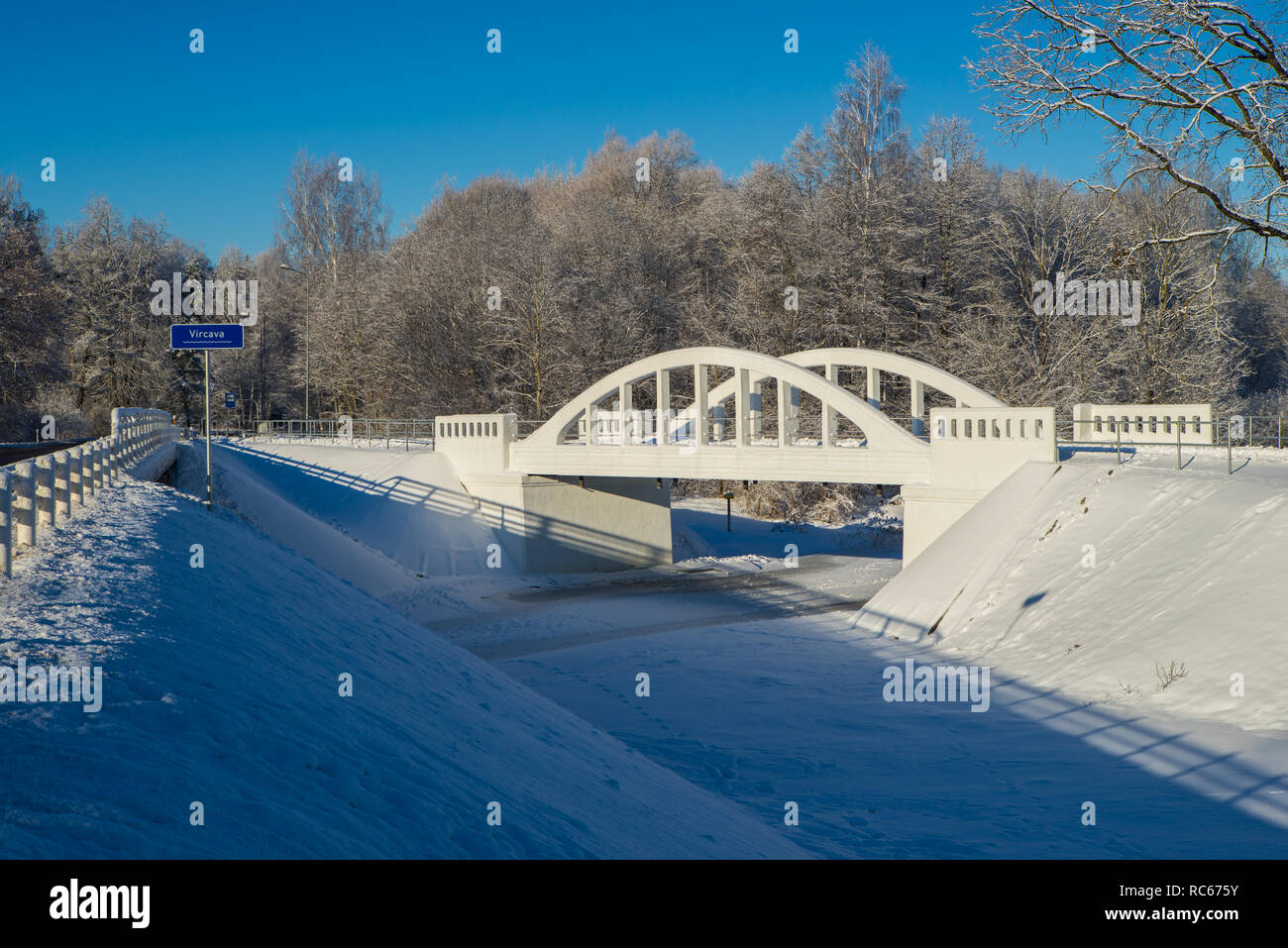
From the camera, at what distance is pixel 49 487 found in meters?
9.82

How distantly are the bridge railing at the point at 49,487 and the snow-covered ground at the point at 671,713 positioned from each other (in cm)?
32

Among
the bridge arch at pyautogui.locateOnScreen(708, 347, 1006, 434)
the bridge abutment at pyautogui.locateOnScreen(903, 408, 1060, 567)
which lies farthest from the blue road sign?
the bridge arch at pyautogui.locateOnScreen(708, 347, 1006, 434)

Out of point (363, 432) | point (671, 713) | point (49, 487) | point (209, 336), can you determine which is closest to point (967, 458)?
point (671, 713)

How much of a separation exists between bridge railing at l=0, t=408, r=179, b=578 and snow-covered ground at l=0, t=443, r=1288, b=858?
320 millimetres

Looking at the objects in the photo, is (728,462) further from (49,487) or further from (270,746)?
(270,746)

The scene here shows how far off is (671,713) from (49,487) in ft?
25.2

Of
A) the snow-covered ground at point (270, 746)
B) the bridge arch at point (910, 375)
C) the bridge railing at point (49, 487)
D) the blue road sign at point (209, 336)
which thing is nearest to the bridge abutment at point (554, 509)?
the bridge arch at point (910, 375)

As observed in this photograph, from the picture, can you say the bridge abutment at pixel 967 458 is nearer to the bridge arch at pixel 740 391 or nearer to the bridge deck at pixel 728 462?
the bridge deck at pixel 728 462

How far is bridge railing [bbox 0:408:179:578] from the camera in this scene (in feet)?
24.7

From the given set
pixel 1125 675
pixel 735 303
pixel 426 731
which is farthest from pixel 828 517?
pixel 426 731

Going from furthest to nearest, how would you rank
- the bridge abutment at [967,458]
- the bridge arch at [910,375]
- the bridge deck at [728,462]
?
the bridge arch at [910,375] → the bridge deck at [728,462] → the bridge abutment at [967,458]

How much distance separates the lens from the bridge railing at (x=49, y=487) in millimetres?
7543

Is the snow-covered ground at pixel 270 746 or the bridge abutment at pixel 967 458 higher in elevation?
the bridge abutment at pixel 967 458

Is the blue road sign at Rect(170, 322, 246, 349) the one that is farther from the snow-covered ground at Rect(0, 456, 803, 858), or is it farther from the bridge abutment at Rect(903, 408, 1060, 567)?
the bridge abutment at Rect(903, 408, 1060, 567)
